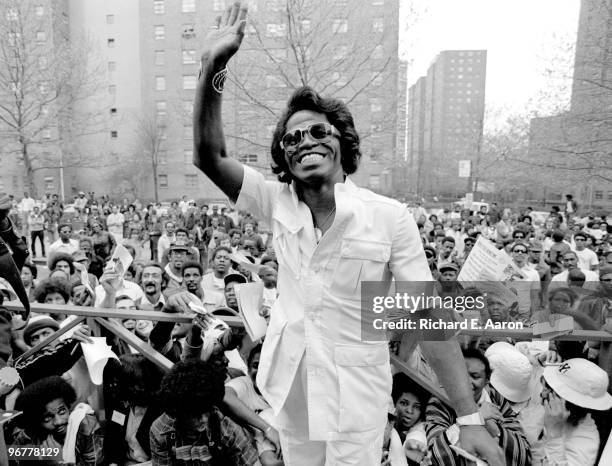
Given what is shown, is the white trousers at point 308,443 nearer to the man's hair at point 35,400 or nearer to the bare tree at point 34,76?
the man's hair at point 35,400

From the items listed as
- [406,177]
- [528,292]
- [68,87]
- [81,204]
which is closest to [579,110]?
[528,292]

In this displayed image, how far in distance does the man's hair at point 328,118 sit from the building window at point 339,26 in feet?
35.8

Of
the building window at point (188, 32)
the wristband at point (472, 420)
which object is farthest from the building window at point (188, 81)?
the wristband at point (472, 420)

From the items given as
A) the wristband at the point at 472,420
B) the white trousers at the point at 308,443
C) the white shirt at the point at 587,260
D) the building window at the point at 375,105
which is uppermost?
the building window at the point at 375,105

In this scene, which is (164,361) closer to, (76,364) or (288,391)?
(76,364)

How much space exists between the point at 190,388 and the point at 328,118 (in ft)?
4.69

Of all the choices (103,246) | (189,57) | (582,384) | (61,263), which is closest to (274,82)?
(103,246)

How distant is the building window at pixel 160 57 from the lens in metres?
41.2

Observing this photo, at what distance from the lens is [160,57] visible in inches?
1624

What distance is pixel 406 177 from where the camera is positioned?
38.2 metres

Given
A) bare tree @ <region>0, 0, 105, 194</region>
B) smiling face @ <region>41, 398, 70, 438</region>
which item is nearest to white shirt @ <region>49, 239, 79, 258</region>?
smiling face @ <region>41, 398, 70, 438</region>

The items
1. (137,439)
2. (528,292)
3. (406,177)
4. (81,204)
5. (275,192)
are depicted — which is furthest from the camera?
(406,177)

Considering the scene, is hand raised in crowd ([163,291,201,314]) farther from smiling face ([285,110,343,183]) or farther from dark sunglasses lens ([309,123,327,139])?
dark sunglasses lens ([309,123,327,139])

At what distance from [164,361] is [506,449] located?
1.68m
